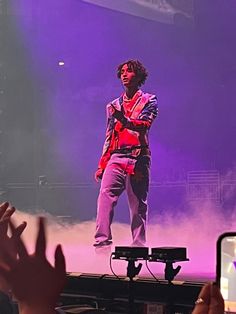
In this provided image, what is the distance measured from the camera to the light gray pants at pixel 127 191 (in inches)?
157

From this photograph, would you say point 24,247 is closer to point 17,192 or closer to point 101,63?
point 101,63

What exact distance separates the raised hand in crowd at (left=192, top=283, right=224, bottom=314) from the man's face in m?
3.56

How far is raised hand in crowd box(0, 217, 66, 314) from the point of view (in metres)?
0.59

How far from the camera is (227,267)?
50.3 inches

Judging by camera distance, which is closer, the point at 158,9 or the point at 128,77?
the point at 158,9

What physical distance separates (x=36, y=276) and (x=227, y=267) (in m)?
0.77

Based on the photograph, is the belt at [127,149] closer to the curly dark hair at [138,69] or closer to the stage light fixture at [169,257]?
the curly dark hair at [138,69]

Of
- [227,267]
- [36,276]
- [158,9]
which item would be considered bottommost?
[227,267]

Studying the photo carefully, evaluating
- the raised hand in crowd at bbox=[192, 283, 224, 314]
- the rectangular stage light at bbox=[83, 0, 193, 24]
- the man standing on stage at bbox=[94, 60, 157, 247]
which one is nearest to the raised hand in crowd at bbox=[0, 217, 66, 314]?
the raised hand in crowd at bbox=[192, 283, 224, 314]

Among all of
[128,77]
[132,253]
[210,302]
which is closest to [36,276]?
[210,302]

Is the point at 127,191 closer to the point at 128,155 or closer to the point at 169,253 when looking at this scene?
the point at 128,155

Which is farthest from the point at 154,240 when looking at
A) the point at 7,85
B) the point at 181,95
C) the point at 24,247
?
the point at 24,247

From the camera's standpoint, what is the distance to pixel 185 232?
12.3 feet

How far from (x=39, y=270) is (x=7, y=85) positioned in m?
4.20
